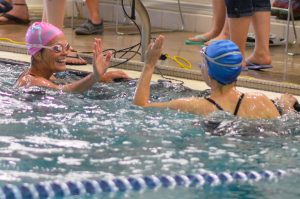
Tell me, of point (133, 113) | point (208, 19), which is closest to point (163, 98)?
point (133, 113)

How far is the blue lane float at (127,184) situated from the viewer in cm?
330

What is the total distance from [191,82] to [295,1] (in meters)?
2.09

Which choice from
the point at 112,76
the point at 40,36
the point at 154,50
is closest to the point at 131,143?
the point at 154,50

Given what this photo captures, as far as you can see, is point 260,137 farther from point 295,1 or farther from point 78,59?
point 295,1

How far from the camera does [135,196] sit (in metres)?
3.40

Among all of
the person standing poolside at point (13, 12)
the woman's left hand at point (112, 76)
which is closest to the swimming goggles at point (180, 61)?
the woman's left hand at point (112, 76)

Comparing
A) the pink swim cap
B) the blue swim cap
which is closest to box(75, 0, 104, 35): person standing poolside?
the pink swim cap

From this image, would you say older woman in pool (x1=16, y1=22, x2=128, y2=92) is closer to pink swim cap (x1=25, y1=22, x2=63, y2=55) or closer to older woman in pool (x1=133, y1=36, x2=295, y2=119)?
pink swim cap (x1=25, y1=22, x2=63, y2=55)

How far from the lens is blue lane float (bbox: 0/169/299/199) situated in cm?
330

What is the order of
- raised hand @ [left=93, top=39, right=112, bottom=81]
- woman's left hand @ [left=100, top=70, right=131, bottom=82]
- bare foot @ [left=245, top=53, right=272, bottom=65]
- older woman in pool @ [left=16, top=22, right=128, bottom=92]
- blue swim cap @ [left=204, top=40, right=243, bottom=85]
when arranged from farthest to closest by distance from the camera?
bare foot @ [left=245, top=53, right=272, bottom=65] < woman's left hand @ [left=100, top=70, right=131, bottom=82] < older woman in pool @ [left=16, top=22, right=128, bottom=92] < raised hand @ [left=93, top=39, right=112, bottom=81] < blue swim cap @ [left=204, top=40, right=243, bottom=85]

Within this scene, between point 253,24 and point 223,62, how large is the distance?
1.86 meters

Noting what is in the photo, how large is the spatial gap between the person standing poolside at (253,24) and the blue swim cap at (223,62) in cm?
137

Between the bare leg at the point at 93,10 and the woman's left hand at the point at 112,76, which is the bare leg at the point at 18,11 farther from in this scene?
the woman's left hand at the point at 112,76

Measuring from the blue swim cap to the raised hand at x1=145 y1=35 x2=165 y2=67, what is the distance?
26cm
